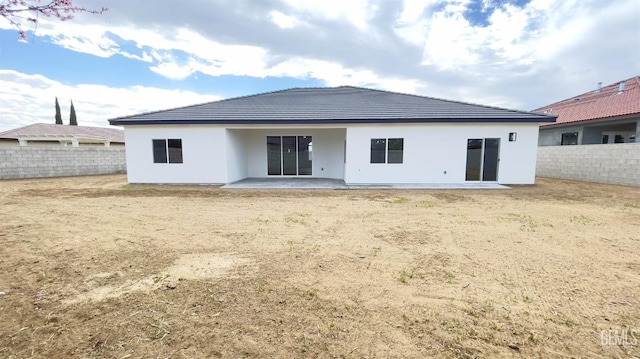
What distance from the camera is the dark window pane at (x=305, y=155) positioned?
41.8ft

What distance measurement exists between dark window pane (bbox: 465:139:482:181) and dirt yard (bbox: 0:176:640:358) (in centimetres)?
501

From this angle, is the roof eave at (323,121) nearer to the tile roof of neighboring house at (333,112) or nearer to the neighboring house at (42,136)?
the tile roof of neighboring house at (333,112)

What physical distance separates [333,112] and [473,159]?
5981 mm

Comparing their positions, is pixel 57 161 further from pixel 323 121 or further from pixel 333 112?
pixel 333 112

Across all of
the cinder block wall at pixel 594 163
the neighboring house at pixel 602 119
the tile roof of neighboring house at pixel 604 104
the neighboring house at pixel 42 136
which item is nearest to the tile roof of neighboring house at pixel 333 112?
the cinder block wall at pixel 594 163

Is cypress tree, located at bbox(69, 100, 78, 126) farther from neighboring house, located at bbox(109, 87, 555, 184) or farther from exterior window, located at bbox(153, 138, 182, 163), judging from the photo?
exterior window, located at bbox(153, 138, 182, 163)

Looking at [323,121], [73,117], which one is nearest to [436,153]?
[323,121]

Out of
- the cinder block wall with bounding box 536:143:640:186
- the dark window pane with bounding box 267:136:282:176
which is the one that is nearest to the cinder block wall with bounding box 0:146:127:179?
the dark window pane with bounding box 267:136:282:176

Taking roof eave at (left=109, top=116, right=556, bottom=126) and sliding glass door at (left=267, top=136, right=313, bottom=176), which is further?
sliding glass door at (left=267, top=136, right=313, bottom=176)

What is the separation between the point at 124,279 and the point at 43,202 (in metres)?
6.83

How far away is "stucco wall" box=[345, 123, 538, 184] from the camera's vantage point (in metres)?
10.5

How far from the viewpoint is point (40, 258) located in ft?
11.5

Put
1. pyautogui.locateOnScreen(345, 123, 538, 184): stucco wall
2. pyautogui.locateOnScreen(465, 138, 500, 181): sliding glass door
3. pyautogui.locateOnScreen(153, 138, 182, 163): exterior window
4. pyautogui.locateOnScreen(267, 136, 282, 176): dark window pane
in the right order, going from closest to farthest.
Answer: pyautogui.locateOnScreen(345, 123, 538, 184): stucco wall, pyautogui.locateOnScreen(465, 138, 500, 181): sliding glass door, pyautogui.locateOnScreen(153, 138, 182, 163): exterior window, pyautogui.locateOnScreen(267, 136, 282, 176): dark window pane

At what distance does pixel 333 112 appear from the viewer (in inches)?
448
